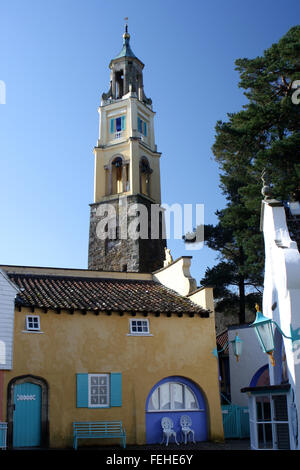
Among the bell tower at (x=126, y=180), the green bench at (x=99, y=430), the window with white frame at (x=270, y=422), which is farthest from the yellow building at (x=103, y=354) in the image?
the bell tower at (x=126, y=180)

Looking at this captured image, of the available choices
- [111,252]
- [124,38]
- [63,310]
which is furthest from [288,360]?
[124,38]

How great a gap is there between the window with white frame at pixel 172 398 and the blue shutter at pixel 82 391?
104 inches

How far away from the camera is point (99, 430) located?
65.4 ft

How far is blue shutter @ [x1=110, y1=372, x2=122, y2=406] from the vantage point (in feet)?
67.1

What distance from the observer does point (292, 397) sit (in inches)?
547

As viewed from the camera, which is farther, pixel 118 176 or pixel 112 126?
pixel 112 126

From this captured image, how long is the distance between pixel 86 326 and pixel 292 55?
1949 cm

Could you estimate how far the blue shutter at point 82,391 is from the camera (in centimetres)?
2006

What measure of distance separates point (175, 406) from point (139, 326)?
11.4 feet

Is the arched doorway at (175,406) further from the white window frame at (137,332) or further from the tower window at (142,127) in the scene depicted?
the tower window at (142,127)

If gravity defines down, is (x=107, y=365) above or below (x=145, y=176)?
below

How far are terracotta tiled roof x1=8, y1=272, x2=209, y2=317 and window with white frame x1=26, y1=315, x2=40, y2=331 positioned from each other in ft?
1.58

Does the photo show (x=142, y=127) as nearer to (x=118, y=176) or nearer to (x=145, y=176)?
(x=145, y=176)

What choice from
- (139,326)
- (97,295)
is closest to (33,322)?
(97,295)
